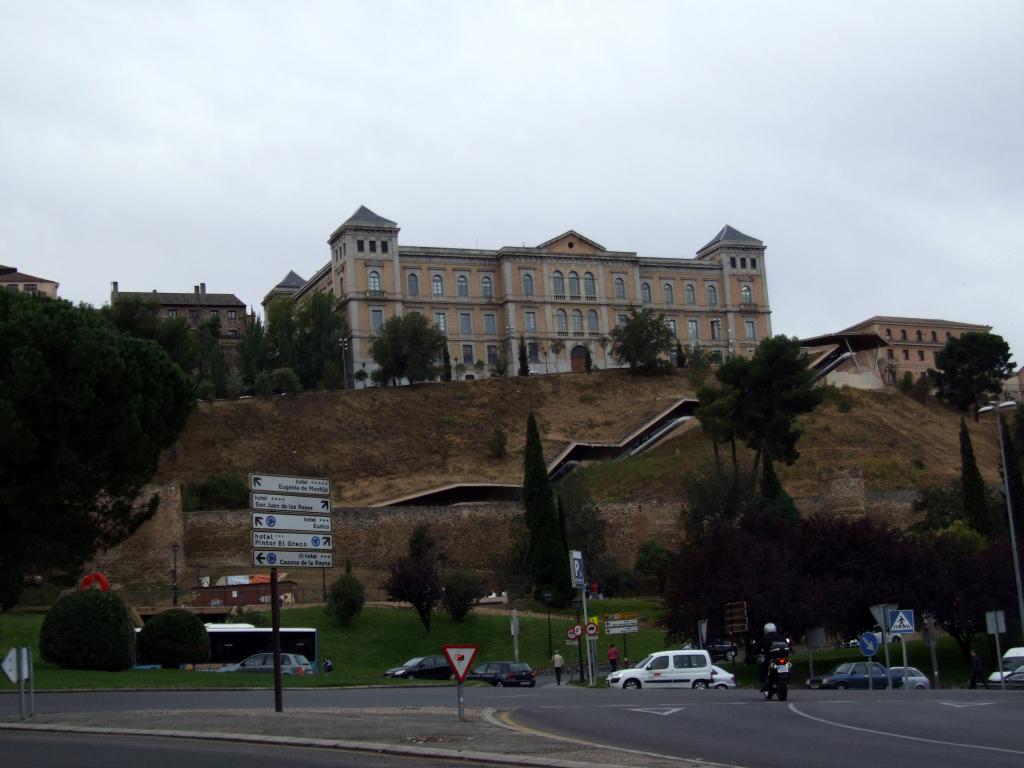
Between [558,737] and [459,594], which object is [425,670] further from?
[558,737]

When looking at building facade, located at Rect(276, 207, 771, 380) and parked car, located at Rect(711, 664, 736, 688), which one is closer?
parked car, located at Rect(711, 664, 736, 688)

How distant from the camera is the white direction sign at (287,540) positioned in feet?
64.5

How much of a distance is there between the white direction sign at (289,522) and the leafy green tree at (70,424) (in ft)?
35.8

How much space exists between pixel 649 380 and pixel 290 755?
289 feet

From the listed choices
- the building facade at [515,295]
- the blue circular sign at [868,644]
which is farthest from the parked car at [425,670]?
the building facade at [515,295]

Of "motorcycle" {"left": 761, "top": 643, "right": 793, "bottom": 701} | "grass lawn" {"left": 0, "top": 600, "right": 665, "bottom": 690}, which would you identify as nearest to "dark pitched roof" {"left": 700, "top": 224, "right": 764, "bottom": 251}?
"grass lawn" {"left": 0, "top": 600, "right": 665, "bottom": 690}

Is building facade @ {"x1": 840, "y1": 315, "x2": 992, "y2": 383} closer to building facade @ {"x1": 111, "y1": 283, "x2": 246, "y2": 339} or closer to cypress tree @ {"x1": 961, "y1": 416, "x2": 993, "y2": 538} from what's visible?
building facade @ {"x1": 111, "y1": 283, "x2": 246, "y2": 339}

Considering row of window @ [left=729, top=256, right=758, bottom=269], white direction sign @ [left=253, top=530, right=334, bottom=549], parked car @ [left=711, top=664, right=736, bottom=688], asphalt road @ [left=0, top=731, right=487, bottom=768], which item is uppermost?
row of window @ [left=729, top=256, right=758, bottom=269]

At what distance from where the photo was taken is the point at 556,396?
9825 centimetres

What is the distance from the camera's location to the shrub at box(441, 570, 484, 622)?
172 feet

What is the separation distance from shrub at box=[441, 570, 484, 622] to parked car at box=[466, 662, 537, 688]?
14.0 metres

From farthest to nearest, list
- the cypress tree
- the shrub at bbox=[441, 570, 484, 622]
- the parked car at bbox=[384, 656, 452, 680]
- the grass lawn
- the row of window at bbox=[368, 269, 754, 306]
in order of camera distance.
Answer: the row of window at bbox=[368, 269, 754, 306]
the cypress tree
the shrub at bbox=[441, 570, 484, 622]
the grass lawn
the parked car at bbox=[384, 656, 452, 680]

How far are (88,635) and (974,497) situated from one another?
4283 centimetres

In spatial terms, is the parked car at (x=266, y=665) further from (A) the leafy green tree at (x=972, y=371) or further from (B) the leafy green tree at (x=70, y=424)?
A: (A) the leafy green tree at (x=972, y=371)
